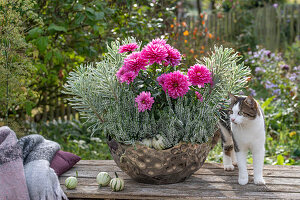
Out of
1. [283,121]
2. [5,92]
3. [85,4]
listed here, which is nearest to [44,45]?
[5,92]

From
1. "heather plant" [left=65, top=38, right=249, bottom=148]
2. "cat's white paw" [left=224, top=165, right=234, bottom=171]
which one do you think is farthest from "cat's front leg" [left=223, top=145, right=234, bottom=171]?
"heather plant" [left=65, top=38, right=249, bottom=148]

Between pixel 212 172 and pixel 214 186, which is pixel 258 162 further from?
pixel 212 172

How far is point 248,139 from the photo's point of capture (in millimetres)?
2244

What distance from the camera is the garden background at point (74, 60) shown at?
3.14 meters

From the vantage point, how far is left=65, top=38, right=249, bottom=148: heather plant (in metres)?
2.14

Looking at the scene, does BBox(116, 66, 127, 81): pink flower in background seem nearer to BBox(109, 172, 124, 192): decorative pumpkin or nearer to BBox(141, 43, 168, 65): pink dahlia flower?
BBox(141, 43, 168, 65): pink dahlia flower

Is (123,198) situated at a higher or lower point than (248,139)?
lower

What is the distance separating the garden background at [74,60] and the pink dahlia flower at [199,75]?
511 mm

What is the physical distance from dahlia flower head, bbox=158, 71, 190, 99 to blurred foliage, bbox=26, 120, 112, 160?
7.26ft

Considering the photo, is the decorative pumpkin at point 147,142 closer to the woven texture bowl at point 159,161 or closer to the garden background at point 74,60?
the woven texture bowl at point 159,161

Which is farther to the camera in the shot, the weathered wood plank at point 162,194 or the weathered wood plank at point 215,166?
the weathered wood plank at point 215,166

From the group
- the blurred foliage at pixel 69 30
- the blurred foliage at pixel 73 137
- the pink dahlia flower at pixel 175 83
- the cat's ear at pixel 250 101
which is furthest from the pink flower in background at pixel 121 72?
the blurred foliage at pixel 73 137

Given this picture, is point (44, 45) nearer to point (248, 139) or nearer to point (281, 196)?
point (248, 139)

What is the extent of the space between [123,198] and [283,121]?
303 centimetres
